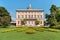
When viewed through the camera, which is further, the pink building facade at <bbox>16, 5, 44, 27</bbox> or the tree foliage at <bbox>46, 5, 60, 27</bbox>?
the pink building facade at <bbox>16, 5, 44, 27</bbox>

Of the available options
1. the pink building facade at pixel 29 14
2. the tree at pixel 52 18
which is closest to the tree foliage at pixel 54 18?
the tree at pixel 52 18

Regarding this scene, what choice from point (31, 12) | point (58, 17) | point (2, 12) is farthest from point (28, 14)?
point (58, 17)

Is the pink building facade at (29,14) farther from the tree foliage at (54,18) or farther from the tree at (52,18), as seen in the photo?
the tree foliage at (54,18)

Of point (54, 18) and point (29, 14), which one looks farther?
point (29, 14)

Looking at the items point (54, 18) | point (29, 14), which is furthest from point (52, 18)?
point (29, 14)

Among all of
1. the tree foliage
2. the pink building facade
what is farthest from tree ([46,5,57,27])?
the pink building facade

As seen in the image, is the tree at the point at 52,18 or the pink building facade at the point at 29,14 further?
the pink building facade at the point at 29,14

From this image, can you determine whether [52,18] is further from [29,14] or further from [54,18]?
[29,14]

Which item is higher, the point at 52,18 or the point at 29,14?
the point at 29,14

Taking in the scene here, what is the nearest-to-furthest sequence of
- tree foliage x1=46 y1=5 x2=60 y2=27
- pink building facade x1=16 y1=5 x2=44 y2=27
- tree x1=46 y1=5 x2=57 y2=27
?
tree foliage x1=46 y1=5 x2=60 y2=27 → tree x1=46 y1=5 x2=57 y2=27 → pink building facade x1=16 y1=5 x2=44 y2=27

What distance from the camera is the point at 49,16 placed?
42719 mm

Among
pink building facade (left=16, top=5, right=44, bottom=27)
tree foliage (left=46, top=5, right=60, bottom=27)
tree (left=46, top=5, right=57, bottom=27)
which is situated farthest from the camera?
pink building facade (left=16, top=5, right=44, bottom=27)

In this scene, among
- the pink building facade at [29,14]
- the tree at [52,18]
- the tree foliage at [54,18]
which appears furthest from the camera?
the pink building facade at [29,14]

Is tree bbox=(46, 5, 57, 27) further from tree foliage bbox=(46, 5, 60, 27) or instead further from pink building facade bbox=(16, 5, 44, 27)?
pink building facade bbox=(16, 5, 44, 27)
